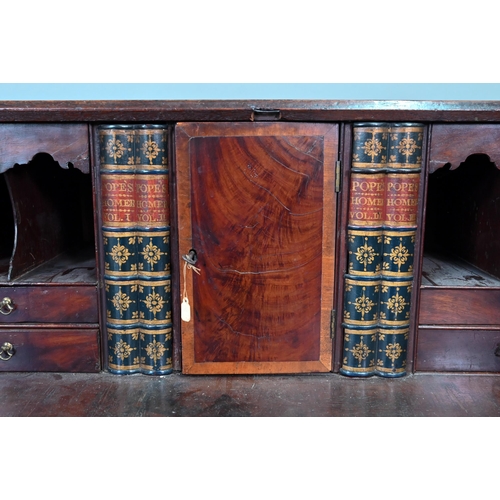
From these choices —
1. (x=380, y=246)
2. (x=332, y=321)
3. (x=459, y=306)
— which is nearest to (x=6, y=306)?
(x=332, y=321)

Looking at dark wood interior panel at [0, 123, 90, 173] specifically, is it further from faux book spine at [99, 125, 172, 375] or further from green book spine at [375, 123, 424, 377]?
green book spine at [375, 123, 424, 377]

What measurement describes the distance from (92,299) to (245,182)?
92 cm

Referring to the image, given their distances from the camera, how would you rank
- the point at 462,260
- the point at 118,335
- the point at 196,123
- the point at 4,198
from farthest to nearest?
the point at 4,198 < the point at 462,260 < the point at 118,335 < the point at 196,123

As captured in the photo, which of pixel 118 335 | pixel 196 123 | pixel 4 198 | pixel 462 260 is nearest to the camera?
pixel 196 123

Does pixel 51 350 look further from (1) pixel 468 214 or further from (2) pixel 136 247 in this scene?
(1) pixel 468 214

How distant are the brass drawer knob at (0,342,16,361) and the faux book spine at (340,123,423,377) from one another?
1605mm

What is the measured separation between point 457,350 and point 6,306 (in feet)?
7.12

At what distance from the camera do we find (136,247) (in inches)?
96.5

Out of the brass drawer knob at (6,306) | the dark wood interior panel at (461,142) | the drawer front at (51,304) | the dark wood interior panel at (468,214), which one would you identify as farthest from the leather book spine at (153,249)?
the dark wood interior panel at (468,214)

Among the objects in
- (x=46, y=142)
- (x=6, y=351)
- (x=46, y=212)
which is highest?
(x=46, y=142)

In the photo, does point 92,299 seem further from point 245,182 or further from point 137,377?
point 245,182

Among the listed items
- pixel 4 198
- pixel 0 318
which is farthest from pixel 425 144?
pixel 4 198

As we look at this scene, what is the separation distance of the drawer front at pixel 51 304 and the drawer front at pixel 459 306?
1.58 meters

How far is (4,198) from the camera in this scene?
336 centimetres
